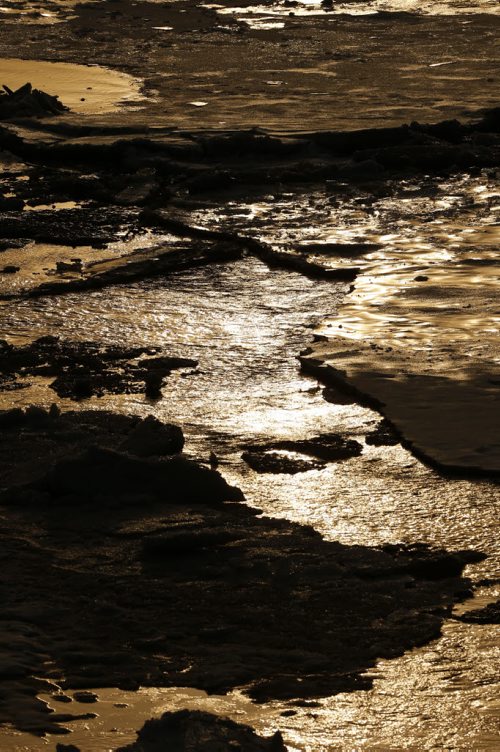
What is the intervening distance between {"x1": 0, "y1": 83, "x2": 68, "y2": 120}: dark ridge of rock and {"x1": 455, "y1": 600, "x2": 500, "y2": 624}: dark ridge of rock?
6928mm

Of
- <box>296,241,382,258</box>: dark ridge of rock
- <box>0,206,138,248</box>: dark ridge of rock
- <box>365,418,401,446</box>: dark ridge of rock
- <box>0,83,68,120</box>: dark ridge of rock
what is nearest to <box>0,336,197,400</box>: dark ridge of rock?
<box>365,418,401,446</box>: dark ridge of rock

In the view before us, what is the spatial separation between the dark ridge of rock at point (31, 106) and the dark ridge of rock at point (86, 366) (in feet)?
15.0

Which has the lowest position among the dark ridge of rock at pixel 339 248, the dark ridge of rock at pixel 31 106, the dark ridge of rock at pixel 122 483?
the dark ridge of rock at pixel 122 483

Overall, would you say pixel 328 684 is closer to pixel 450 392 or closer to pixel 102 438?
pixel 102 438

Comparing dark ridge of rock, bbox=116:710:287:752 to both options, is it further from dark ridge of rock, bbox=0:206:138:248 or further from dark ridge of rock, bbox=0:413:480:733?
dark ridge of rock, bbox=0:206:138:248

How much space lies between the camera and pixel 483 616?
3096mm

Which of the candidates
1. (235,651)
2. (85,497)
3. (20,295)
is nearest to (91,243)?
(20,295)

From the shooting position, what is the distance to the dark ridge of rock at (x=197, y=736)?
2.30 meters

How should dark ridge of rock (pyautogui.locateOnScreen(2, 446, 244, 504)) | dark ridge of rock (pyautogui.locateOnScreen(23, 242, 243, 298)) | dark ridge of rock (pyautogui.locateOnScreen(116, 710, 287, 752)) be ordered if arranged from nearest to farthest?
dark ridge of rock (pyautogui.locateOnScreen(116, 710, 287, 752)) < dark ridge of rock (pyautogui.locateOnScreen(2, 446, 244, 504)) < dark ridge of rock (pyautogui.locateOnScreen(23, 242, 243, 298))

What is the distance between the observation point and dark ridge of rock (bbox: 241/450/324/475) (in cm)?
391

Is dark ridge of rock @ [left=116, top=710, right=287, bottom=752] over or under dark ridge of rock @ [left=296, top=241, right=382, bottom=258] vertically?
under

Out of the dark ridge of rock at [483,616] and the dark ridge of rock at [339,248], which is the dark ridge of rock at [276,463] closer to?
the dark ridge of rock at [483,616]

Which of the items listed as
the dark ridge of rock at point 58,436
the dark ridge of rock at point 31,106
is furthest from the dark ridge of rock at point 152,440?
the dark ridge of rock at point 31,106

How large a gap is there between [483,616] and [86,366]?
215 cm
